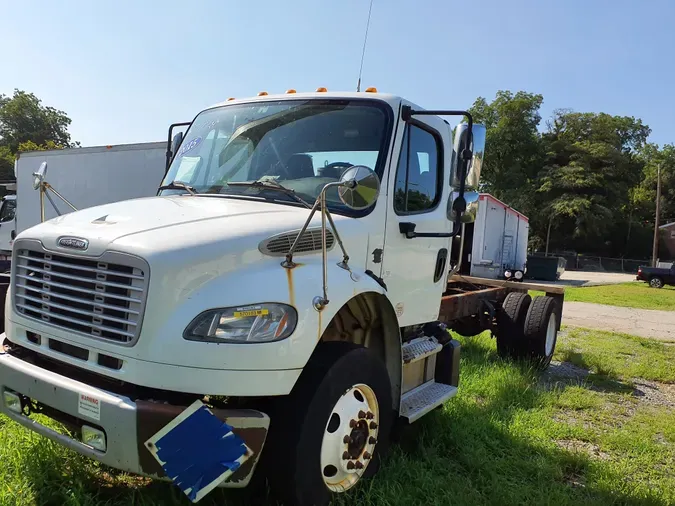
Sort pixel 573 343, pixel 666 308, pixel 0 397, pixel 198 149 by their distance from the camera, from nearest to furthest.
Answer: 1. pixel 0 397
2. pixel 198 149
3. pixel 573 343
4. pixel 666 308

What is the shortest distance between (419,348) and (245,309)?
2.01 meters

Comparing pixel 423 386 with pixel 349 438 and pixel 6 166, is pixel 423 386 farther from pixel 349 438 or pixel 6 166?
pixel 6 166

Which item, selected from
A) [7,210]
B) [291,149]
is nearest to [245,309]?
[291,149]

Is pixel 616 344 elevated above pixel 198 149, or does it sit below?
below

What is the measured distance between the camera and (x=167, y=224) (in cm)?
271

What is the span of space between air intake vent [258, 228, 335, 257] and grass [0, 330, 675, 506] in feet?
4.39

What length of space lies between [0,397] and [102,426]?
2.84 feet

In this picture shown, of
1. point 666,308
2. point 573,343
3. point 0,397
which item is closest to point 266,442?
point 0,397

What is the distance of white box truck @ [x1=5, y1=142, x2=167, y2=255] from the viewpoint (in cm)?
1173

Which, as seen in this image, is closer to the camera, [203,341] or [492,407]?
[203,341]

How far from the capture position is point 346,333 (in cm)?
344

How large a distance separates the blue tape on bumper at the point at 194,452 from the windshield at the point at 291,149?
4.93ft

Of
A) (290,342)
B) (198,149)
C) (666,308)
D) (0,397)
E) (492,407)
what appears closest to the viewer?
(290,342)

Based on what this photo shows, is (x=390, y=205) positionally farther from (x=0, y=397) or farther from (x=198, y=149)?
(x=0, y=397)
